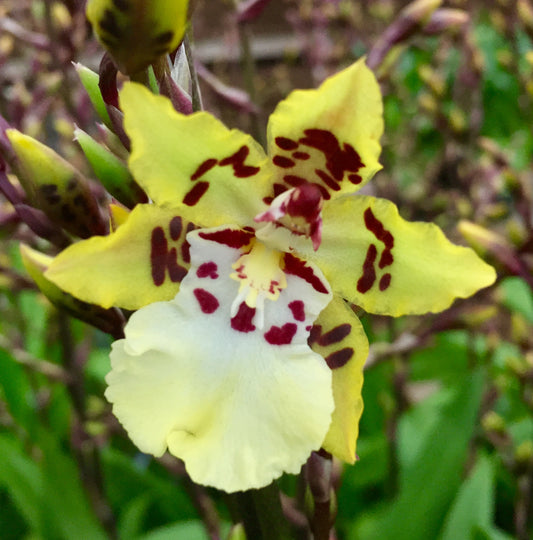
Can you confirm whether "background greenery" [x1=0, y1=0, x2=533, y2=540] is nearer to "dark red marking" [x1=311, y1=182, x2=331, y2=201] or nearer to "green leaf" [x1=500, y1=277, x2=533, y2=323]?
"green leaf" [x1=500, y1=277, x2=533, y2=323]

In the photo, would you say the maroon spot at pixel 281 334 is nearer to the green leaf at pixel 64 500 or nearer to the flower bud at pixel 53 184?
the flower bud at pixel 53 184

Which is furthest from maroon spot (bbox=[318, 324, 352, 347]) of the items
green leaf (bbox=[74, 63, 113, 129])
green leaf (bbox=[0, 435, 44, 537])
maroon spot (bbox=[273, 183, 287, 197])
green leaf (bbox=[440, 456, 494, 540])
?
green leaf (bbox=[0, 435, 44, 537])

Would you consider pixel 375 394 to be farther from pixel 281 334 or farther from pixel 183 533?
pixel 281 334

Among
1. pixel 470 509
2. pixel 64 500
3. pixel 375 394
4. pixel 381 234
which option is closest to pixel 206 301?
pixel 381 234

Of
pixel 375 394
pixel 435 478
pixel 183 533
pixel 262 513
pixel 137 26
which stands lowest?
pixel 375 394

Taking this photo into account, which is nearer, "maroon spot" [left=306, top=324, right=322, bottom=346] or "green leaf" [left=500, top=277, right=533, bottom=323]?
"maroon spot" [left=306, top=324, right=322, bottom=346]

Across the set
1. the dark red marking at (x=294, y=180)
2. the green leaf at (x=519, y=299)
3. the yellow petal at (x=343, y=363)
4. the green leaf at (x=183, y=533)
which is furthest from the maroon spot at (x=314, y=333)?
the green leaf at (x=519, y=299)

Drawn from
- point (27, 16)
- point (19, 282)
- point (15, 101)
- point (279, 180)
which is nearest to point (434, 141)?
point (27, 16)
